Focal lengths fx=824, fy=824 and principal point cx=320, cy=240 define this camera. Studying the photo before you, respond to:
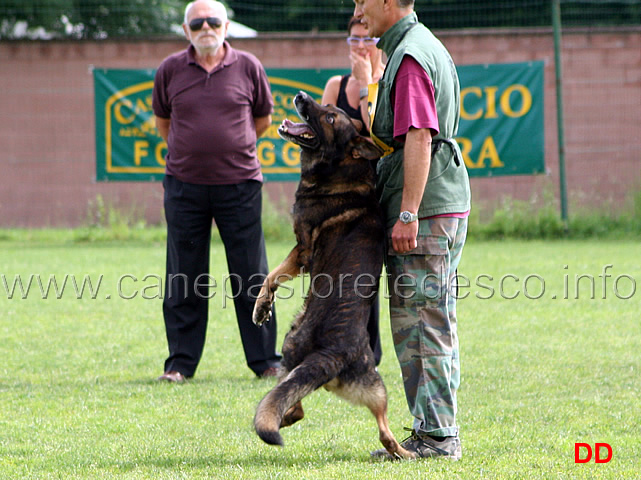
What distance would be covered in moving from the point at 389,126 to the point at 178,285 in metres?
2.31

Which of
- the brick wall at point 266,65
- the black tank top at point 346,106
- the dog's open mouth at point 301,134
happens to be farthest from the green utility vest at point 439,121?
the brick wall at point 266,65

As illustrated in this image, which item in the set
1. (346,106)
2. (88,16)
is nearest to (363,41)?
(346,106)

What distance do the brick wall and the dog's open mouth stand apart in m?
10.1

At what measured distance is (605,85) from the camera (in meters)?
13.7

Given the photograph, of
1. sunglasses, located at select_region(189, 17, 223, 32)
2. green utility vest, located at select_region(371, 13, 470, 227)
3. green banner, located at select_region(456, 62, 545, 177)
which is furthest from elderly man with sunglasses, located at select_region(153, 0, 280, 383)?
green banner, located at select_region(456, 62, 545, 177)

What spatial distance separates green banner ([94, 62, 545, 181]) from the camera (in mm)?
12875

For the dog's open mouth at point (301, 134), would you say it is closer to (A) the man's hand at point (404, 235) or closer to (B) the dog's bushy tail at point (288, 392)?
(A) the man's hand at point (404, 235)

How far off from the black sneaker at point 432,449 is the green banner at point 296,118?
9.54m

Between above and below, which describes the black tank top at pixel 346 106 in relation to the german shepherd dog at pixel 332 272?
above

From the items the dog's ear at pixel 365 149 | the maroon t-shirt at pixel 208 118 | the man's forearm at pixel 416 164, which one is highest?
the maroon t-shirt at pixel 208 118

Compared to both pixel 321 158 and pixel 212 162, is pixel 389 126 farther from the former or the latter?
pixel 212 162

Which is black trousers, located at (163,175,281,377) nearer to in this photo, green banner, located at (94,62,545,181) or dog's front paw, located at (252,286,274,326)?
dog's front paw, located at (252,286,274,326)

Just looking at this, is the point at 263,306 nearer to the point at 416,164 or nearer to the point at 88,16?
the point at 416,164

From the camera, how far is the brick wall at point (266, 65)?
1366 centimetres
